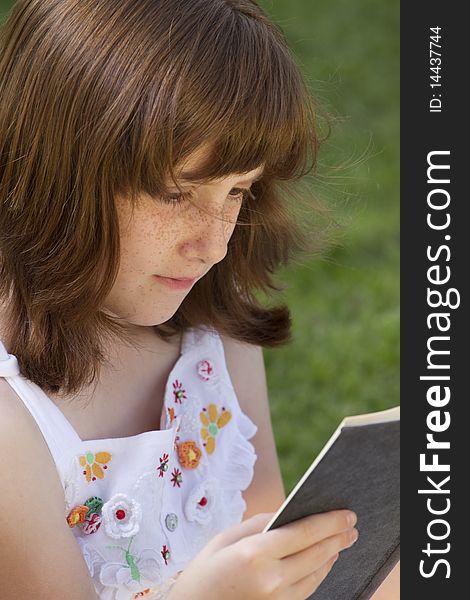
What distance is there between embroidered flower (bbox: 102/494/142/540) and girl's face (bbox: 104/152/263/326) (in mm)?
214

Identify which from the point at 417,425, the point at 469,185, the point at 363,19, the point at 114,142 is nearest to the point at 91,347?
the point at 114,142

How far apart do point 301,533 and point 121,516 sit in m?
0.27

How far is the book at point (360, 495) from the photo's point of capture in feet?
3.44

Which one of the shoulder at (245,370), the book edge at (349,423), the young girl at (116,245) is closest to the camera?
the book edge at (349,423)

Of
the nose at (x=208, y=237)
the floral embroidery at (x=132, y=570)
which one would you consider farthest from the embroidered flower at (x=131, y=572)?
the nose at (x=208, y=237)

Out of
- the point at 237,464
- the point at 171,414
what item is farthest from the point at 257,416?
the point at 171,414

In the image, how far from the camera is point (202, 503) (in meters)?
1.43

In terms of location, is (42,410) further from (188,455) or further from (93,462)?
(188,455)

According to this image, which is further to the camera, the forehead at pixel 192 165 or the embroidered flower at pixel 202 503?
the embroidered flower at pixel 202 503

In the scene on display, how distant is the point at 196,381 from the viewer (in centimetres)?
149

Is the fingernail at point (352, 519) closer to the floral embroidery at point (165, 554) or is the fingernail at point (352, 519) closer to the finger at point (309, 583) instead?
the finger at point (309, 583)

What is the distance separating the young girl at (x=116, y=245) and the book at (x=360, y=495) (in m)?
0.03

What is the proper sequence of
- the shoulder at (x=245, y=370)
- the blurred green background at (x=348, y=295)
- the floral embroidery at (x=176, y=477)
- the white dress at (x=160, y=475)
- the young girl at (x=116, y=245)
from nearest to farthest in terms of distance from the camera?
the young girl at (x=116, y=245)
the white dress at (x=160, y=475)
the floral embroidery at (x=176, y=477)
the shoulder at (x=245, y=370)
the blurred green background at (x=348, y=295)

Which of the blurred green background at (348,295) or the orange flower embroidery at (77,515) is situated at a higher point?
the blurred green background at (348,295)
